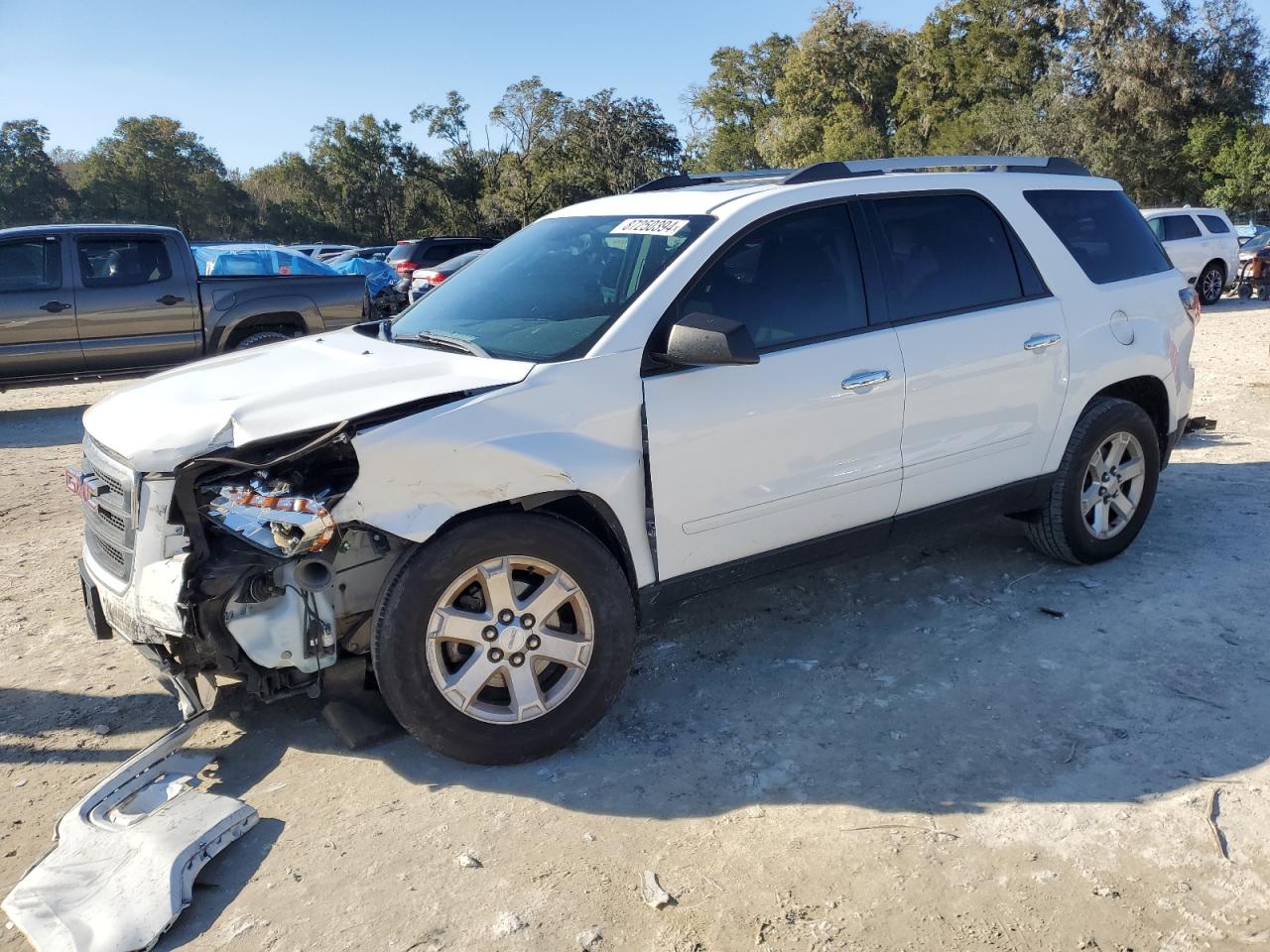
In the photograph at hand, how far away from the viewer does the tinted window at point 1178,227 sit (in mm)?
17297

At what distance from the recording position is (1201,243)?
17609 mm

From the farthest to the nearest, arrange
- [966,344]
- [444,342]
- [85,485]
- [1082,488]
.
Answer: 1. [1082,488]
2. [966,344]
3. [444,342]
4. [85,485]

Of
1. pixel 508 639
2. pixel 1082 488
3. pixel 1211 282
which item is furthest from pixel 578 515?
pixel 1211 282

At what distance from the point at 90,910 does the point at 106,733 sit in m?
1.20

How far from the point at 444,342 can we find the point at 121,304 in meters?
7.90

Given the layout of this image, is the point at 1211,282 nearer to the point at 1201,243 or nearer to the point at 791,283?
the point at 1201,243

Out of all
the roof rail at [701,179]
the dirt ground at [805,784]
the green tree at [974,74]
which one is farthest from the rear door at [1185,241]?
the green tree at [974,74]

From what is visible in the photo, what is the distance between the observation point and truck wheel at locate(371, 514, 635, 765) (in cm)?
316

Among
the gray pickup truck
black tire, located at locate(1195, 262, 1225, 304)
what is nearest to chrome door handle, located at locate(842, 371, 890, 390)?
the gray pickup truck

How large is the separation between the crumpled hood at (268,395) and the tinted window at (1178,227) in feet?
56.5

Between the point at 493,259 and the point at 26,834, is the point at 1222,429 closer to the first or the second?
the point at 493,259

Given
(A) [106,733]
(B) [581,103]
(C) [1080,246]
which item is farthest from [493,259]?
(B) [581,103]

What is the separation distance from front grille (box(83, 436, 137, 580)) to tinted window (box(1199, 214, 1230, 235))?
1911cm

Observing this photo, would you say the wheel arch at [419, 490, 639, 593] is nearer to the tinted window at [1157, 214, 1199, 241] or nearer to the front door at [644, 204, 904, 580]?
the front door at [644, 204, 904, 580]
